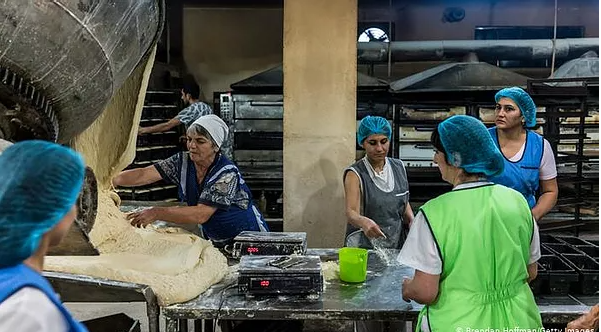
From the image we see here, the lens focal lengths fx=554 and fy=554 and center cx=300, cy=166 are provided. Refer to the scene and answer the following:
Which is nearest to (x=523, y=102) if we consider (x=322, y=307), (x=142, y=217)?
(x=322, y=307)

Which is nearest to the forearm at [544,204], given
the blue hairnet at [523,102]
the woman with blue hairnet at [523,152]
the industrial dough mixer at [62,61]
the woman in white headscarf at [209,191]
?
the woman with blue hairnet at [523,152]

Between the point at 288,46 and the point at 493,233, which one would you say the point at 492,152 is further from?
the point at 288,46

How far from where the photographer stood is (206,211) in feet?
8.14

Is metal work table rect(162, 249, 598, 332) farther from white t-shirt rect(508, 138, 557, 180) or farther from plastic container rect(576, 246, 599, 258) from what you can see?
white t-shirt rect(508, 138, 557, 180)

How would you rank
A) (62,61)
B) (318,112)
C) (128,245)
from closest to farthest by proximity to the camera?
(62,61) < (128,245) < (318,112)

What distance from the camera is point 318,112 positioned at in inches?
149

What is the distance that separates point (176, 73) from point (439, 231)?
5.66 metres

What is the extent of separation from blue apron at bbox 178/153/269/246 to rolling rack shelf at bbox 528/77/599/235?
2852 millimetres

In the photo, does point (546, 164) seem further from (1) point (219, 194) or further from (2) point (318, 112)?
(2) point (318, 112)

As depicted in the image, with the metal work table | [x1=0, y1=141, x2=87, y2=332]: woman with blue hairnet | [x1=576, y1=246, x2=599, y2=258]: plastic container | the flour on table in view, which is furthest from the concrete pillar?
[x1=0, y1=141, x2=87, y2=332]: woman with blue hairnet

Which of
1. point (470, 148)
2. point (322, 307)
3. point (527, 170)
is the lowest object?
point (322, 307)

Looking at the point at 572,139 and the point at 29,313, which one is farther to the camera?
the point at 572,139

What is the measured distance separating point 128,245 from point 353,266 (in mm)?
994

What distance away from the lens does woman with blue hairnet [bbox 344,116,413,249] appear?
8.87 feet
